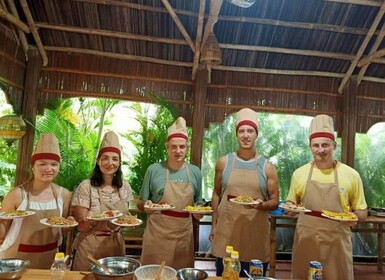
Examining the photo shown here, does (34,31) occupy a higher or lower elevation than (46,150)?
higher

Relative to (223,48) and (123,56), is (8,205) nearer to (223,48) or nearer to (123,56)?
(123,56)

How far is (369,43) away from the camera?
16.8 feet

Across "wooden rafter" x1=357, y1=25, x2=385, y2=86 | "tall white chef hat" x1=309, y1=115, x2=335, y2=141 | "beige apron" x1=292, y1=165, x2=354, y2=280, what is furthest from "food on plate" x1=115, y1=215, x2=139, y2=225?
"wooden rafter" x1=357, y1=25, x2=385, y2=86

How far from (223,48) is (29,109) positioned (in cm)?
304

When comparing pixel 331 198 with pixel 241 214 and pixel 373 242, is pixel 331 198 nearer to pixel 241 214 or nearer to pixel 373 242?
pixel 241 214

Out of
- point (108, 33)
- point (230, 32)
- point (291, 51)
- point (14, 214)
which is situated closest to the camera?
point (14, 214)

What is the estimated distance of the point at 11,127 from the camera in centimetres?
446

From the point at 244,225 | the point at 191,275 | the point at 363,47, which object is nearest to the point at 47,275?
the point at 191,275

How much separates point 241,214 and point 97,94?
3.13 m

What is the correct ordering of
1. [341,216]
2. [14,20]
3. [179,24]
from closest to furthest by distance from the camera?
[341,216]
[14,20]
[179,24]

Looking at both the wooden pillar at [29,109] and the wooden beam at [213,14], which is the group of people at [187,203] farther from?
the wooden pillar at [29,109]

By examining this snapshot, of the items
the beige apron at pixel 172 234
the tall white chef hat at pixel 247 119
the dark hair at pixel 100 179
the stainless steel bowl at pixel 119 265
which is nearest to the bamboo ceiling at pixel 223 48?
the tall white chef hat at pixel 247 119

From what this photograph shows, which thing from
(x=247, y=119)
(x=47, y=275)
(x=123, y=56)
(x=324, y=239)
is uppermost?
(x=123, y=56)

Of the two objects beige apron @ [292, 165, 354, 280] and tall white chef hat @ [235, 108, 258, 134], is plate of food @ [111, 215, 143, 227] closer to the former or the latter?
tall white chef hat @ [235, 108, 258, 134]
